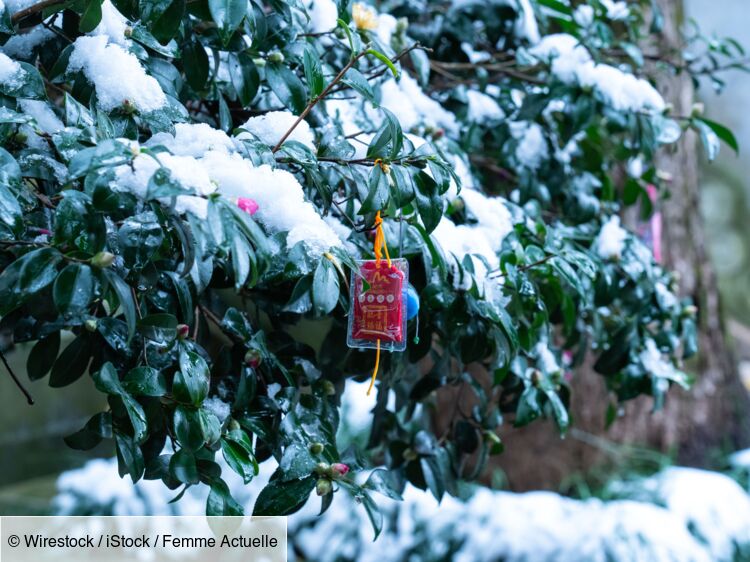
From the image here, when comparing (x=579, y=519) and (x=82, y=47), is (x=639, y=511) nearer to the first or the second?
(x=579, y=519)

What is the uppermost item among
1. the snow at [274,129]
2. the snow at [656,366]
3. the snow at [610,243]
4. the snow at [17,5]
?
the snow at [17,5]

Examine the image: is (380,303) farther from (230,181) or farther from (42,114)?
(42,114)

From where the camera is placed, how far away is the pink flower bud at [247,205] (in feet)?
2.50

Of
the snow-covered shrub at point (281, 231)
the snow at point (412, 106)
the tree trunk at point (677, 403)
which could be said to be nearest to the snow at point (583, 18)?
the snow-covered shrub at point (281, 231)

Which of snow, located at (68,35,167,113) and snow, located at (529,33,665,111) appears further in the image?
snow, located at (529,33,665,111)

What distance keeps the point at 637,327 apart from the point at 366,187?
0.70 metres

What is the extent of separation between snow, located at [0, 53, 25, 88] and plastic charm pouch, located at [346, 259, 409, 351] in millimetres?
431

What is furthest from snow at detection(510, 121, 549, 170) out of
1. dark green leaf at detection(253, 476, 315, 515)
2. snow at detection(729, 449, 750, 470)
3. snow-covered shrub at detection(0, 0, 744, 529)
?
snow at detection(729, 449, 750, 470)

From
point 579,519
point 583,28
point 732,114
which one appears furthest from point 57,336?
point 732,114

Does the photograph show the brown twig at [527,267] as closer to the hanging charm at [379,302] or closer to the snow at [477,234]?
the snow at [477,234]

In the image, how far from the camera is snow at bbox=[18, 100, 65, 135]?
0.90 m

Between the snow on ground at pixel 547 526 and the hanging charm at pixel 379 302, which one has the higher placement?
the hanging charm at pixel 379 302

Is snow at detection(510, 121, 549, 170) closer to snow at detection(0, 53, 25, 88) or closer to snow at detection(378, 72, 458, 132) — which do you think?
snow at detection(378, 72, 458, 132)

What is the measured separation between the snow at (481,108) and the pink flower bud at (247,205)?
2.79 feet
